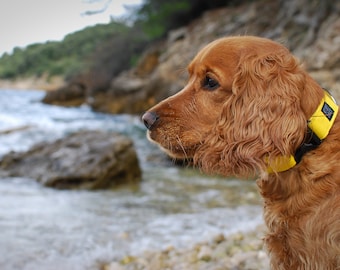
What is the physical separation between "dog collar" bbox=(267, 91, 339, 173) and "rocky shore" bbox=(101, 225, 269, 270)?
4.97 ft

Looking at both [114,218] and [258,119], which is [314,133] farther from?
[114,218]

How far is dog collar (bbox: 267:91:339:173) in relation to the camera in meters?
2.12

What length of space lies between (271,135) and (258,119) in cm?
11

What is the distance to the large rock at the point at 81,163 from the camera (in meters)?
6.83

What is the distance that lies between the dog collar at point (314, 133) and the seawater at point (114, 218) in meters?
2.35

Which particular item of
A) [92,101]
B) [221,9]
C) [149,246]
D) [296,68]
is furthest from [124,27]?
[296,68]

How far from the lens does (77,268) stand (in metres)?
3.83

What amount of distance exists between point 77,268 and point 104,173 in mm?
3159

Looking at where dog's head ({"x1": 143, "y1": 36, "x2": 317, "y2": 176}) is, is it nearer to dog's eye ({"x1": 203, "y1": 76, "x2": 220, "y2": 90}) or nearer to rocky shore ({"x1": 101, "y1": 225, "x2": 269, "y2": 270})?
dog's eye ({"x1": 203, "y1": 76, "x2": 220, "y2": 90})

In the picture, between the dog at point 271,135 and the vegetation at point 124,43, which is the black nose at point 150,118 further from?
the vegetation at point 124,43

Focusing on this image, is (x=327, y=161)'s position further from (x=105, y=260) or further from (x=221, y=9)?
(x=221, y=9)

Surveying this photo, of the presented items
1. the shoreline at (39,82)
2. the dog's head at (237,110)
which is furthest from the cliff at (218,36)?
the shoreline at (39,82)

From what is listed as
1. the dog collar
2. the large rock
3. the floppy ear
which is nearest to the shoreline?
the large rock

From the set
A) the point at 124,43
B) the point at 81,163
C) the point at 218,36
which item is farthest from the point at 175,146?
the point at 124,43
